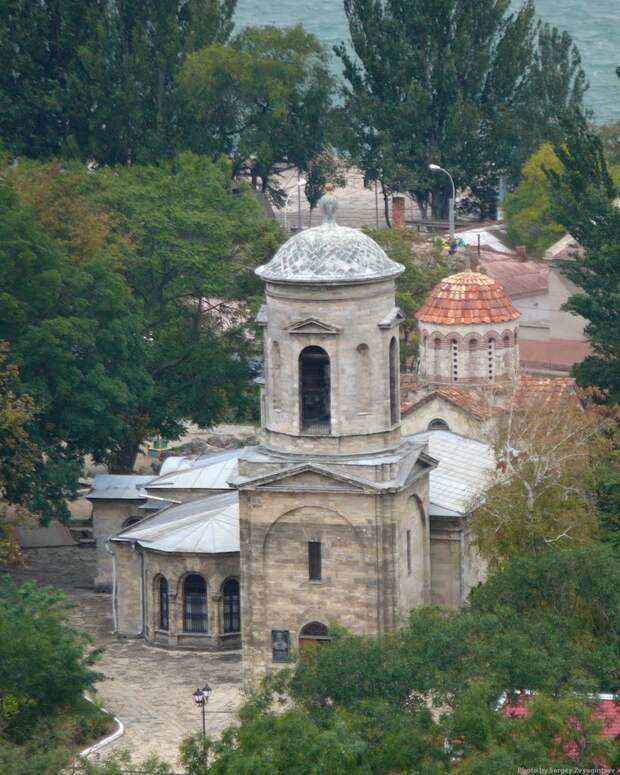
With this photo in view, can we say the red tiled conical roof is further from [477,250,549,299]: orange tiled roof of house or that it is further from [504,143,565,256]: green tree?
[504,143,565,256]: green tree

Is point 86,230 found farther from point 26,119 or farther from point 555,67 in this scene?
point 555,67

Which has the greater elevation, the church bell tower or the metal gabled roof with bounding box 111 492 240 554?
the church bell tower

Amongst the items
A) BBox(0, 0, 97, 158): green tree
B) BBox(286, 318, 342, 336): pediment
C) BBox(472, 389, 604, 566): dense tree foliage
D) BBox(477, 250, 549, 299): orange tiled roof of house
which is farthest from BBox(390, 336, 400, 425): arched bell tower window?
BBox(0, 0, 97, 158): green tree

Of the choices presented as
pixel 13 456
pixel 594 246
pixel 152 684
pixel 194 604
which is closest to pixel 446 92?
pixel 594 246

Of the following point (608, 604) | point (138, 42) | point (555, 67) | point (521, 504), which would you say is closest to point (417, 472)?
point (521, 504)

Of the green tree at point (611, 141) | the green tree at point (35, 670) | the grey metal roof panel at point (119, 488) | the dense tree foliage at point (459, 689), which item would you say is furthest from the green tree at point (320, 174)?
the dense tree foliage at point (459, 689)

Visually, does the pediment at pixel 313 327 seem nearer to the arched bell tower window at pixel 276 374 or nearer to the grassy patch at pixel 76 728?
the arched bell tower window at pixel 276 374
